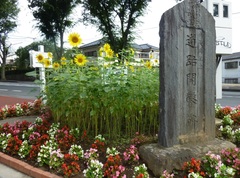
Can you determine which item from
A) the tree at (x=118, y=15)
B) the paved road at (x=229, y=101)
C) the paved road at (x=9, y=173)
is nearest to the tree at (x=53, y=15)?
the tree at (x=118, y=15)

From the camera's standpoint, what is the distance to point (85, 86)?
3.97m

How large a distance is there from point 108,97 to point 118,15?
14520mm

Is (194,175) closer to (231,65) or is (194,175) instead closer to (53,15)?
(53,15)

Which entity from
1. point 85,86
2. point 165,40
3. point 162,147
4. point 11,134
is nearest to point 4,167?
point 11,134

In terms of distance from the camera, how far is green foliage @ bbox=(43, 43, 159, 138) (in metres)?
3.92

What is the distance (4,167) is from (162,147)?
2.19 meters

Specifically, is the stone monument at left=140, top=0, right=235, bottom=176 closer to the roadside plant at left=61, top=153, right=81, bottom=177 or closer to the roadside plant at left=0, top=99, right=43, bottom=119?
the roadside plant at left=61, top=153, right=81, bottom=177

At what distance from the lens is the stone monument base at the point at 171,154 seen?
3.09m

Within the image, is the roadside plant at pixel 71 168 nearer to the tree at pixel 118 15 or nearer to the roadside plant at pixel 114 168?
the roadside plant at pixel 114 168

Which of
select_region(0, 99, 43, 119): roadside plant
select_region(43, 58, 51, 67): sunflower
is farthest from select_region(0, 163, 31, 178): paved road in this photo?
select_region(0, 99, 43, 119): roadside plant

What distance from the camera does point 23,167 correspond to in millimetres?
3508

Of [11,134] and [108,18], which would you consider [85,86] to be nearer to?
[11,134]

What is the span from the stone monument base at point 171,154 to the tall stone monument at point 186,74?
0.11m

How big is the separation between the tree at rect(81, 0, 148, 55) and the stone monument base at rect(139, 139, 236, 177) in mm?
14092
